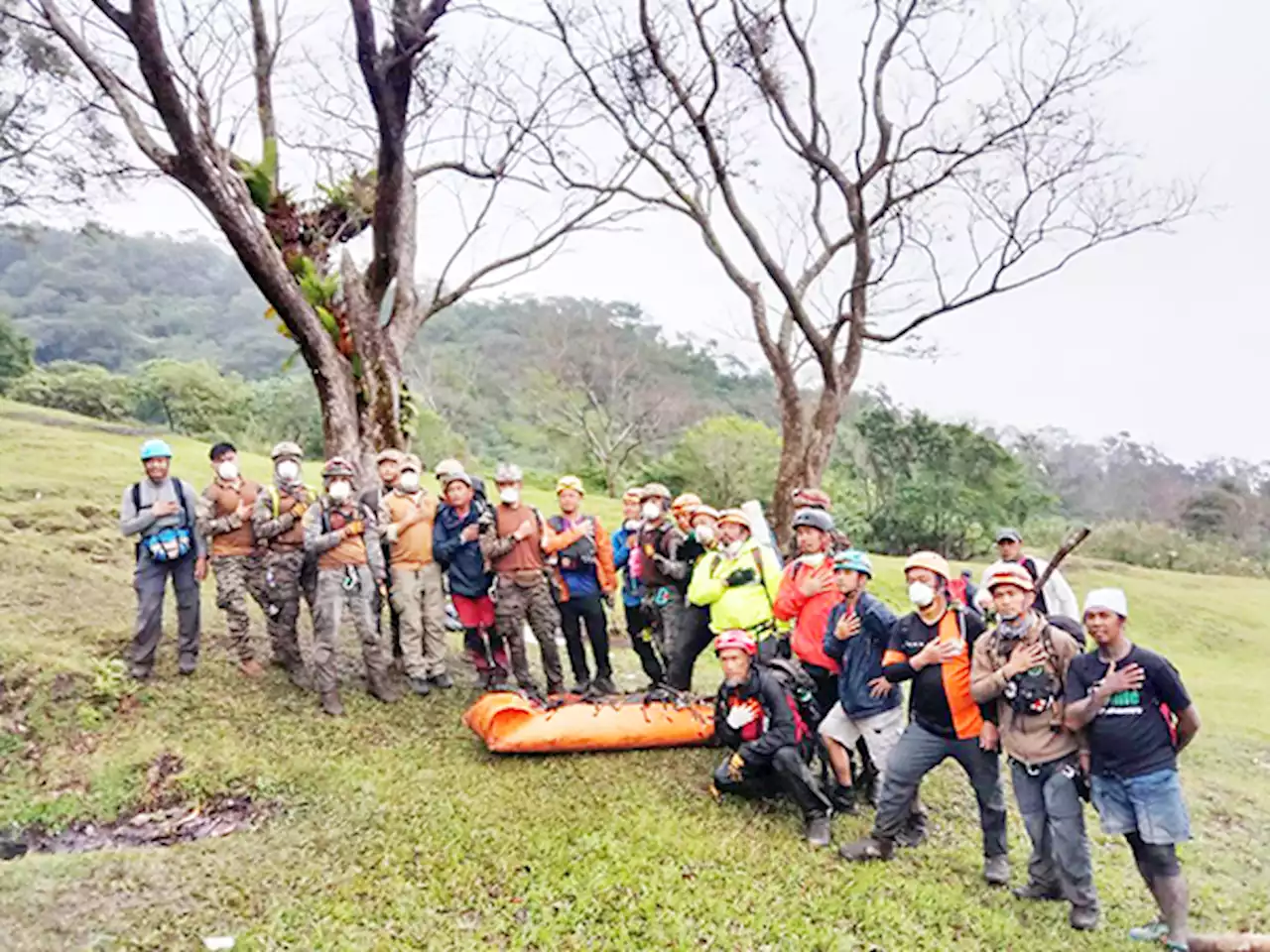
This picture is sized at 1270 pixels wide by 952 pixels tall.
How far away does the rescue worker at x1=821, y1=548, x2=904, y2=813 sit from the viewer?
5.70 meters

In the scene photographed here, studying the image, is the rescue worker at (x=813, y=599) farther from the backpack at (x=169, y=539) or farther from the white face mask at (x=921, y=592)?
the backpack at (x=169, y=539)

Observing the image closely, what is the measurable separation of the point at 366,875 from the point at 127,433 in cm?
2237

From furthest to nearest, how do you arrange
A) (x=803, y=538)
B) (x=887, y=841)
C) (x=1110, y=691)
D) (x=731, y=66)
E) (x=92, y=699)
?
(x=731, y=66)
(x=92, y=699)
(x=803, y=538)
(x=887, y=841)
(x=1110, y=691)

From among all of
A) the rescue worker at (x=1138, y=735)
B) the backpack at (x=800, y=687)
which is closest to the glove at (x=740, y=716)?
the backpack at (x=800, y=687)

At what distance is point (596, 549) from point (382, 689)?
200 centimetres

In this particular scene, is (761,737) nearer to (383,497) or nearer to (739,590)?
(739,590)

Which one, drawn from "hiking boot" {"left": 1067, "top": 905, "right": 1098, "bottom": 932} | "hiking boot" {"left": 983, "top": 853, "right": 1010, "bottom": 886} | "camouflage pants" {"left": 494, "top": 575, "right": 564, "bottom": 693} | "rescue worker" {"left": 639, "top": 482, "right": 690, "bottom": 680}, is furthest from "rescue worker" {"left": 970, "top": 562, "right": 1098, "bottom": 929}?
"camouflage pants" {"left": 494, "top": 575, "right": 564, "bottom": 693}

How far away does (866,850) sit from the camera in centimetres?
542

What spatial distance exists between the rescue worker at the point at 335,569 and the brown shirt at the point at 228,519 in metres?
0.54

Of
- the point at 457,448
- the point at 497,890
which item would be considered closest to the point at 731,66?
the point at 497,890

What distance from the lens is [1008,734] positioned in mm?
5055

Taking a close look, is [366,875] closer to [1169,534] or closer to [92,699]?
[92,699]

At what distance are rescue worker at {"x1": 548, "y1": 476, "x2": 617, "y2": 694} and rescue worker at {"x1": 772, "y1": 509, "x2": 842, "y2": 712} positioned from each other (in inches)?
67.5

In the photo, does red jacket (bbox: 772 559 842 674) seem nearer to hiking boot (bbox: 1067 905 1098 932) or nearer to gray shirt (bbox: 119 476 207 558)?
hiking boot (bbox: 1067 905 1098 932)
